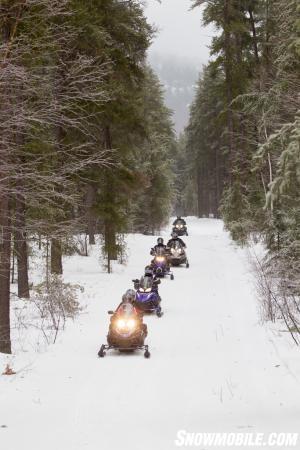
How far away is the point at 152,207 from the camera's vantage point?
43.9 meters

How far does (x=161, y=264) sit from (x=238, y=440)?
51.4 ft

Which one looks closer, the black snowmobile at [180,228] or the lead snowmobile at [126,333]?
the lead snowmobile at [126,333]

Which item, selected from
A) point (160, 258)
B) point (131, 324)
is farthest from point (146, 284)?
point (160, 258)

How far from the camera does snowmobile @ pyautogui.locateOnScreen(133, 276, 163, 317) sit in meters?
14.8

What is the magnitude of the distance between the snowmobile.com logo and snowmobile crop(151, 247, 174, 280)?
14.1 metres

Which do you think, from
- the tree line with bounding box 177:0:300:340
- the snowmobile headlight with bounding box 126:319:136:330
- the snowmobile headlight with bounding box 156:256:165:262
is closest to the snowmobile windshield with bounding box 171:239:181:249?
the snowmobile headlight with bounding box 156:256:165:262

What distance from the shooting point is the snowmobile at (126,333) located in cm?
1071

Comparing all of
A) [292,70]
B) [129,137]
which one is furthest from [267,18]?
[292,70]

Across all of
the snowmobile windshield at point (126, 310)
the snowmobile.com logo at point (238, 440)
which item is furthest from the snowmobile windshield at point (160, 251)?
the snowmobile.com logo at point (238, 440)

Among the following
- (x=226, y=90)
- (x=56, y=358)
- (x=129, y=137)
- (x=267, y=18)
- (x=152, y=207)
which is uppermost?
(x=267, y=18)

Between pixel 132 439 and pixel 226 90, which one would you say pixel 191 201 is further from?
pixel 132 439

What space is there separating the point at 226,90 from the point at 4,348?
24694 mm

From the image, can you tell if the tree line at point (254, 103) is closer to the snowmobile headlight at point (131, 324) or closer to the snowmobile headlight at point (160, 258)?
the snowmobile headlight at point (131, 324)

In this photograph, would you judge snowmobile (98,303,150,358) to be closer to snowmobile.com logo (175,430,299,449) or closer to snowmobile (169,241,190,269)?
snowmobile.com logo (175,430,299,449)
